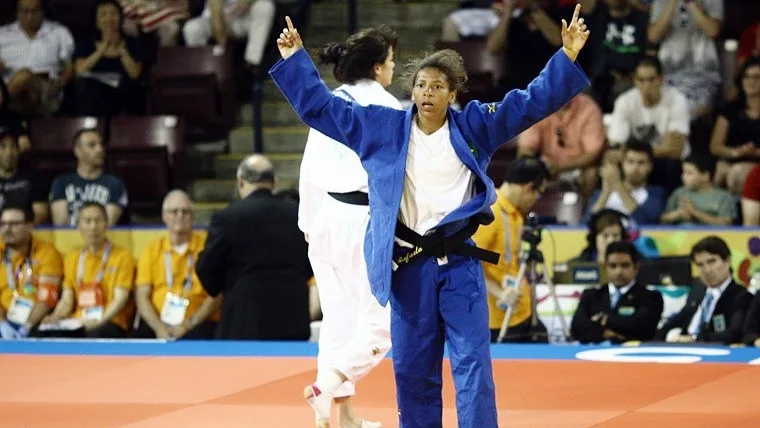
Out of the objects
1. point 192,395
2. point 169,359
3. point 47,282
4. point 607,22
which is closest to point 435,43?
point 607,22

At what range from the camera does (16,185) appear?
11453 mm

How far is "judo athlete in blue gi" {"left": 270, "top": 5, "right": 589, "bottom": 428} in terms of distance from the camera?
5172mm

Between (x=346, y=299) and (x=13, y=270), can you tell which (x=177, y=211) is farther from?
(x=346, y=299)

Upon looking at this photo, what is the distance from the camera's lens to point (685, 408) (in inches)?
255

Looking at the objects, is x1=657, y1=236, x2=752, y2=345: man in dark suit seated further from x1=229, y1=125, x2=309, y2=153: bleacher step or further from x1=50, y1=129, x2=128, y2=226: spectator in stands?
x1=229, y1=125, x2=309, y2=153: bleacher step

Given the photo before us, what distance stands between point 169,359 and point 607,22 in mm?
5395

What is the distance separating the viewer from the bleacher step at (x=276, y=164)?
41.6 feet

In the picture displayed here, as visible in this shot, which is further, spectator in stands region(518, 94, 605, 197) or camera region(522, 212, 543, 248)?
spectator in stands region(518, 94, 605, 197)

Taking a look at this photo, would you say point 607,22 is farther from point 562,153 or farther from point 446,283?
point 446,283

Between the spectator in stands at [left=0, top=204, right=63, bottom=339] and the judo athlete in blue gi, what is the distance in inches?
219

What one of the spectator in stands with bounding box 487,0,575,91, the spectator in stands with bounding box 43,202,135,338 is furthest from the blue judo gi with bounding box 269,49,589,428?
the spectator in stands with bounding box 487,0,575,91

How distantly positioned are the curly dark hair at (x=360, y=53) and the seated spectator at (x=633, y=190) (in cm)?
472

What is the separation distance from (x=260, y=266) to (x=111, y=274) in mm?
1897

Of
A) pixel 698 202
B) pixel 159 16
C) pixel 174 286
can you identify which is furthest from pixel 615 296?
pixel 159 16
